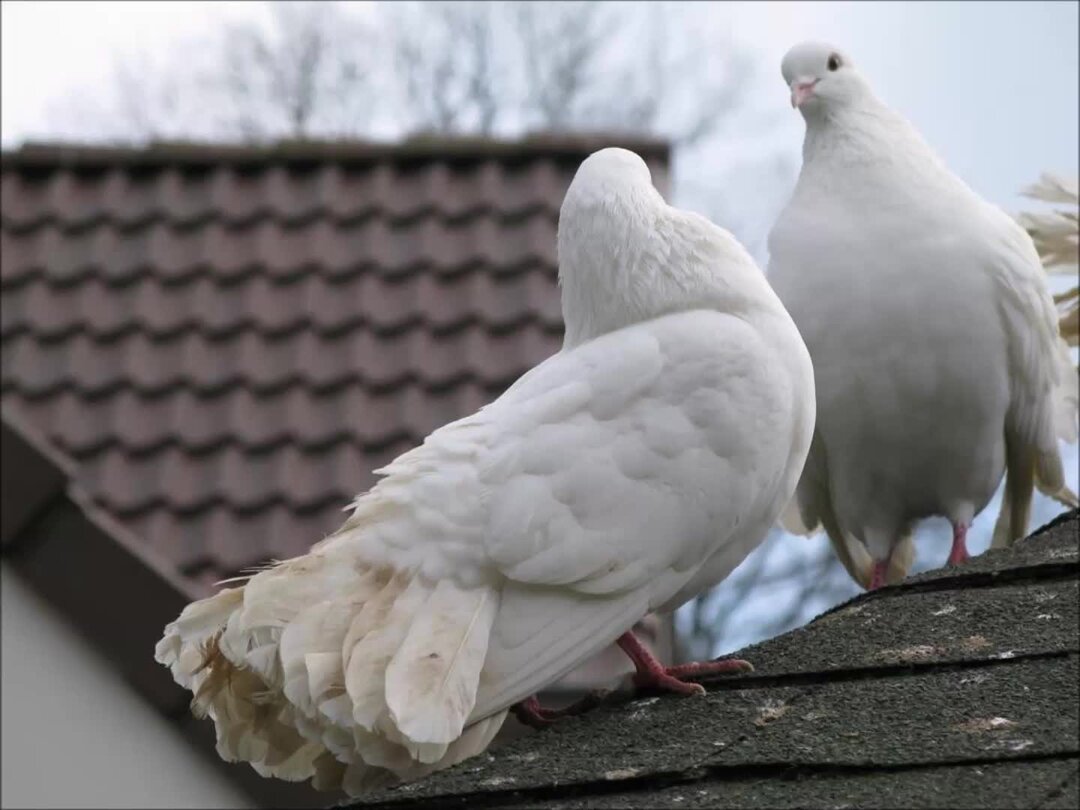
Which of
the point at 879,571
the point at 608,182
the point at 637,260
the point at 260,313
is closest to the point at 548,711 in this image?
the point at 637,260

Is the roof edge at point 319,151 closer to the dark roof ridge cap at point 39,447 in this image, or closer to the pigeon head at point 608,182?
the dark roof ridge cap at point 39,447

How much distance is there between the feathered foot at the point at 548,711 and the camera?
2395 mm

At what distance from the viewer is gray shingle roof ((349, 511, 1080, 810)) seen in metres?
1.75

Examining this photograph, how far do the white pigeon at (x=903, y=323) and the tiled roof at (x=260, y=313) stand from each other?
1.84 m

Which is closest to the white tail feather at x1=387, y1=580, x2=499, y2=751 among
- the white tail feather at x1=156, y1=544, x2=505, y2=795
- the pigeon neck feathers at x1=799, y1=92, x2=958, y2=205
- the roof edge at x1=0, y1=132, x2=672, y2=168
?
the white tail feather at x1=156, y1=544, x2=505, y2=795

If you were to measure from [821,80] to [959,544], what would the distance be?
41.1 inches

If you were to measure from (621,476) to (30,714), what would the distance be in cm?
308

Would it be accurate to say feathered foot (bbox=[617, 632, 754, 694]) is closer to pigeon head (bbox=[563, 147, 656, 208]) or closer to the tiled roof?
pigeon head (bbox=[563, 147, 656, 208])

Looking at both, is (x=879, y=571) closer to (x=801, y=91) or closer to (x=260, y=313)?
(x=801, y=91)

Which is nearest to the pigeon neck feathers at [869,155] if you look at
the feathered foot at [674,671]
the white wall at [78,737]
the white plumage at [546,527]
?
the white plumage at [546,527]

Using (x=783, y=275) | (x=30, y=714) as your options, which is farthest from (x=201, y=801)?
(x=783, y=275)

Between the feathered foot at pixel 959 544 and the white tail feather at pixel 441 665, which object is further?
the feathered foot at pixel 959 544

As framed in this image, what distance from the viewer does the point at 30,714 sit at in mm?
5215

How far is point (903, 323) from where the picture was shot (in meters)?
3.97
